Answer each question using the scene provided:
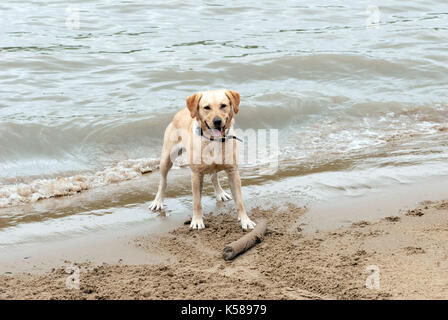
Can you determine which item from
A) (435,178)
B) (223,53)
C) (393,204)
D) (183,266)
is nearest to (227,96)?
(183,266)

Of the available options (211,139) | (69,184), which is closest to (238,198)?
(211,139)

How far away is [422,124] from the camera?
10.2 meters

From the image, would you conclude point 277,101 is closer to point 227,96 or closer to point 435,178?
point 435,178

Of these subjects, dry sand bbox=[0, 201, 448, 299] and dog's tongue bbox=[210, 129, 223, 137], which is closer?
dry sand bbox=[0, 201, 448, 299]

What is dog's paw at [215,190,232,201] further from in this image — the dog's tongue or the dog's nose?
the dog's nose

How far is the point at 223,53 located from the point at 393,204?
8.51m

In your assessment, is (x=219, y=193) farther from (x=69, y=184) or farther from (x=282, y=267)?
(x=282, y=267)

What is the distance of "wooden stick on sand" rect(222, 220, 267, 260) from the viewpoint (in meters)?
5.00

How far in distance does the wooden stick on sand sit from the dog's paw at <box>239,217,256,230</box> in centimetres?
21

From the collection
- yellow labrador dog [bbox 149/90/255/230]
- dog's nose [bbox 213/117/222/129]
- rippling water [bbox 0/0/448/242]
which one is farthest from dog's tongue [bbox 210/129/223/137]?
rippling water [bbox 0/0/448/242]

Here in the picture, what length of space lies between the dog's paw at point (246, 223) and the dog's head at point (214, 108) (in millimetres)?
933

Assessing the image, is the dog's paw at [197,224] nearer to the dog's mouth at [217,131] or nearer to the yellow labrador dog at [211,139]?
the yellow labrador dog at [211,139]

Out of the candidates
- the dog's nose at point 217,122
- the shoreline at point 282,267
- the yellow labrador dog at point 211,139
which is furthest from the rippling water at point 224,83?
the dog's nose at point 217,122

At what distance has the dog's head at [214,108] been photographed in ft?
18.2
